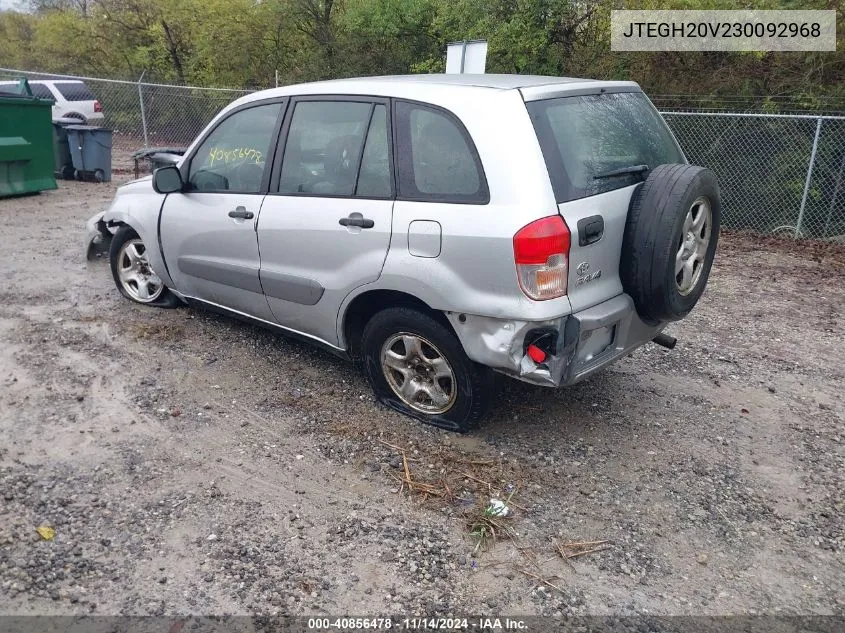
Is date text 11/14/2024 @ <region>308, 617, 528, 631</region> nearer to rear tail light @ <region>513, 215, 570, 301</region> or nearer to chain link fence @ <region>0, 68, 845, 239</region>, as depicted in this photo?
rear tail light @ <region>513, 215, 570, 301</region>

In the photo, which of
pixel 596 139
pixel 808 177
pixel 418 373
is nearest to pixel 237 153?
pixel 418 373

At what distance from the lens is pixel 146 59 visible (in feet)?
68.4

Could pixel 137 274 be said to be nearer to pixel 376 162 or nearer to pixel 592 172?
pixel 376 162

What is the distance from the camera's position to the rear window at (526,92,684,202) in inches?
137

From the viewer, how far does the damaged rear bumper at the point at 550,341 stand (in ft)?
11.3

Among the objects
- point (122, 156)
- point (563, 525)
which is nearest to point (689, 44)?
point (563, 525)

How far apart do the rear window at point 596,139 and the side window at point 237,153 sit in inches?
72.6

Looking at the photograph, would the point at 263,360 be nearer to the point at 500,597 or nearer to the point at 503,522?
the point at 503,522

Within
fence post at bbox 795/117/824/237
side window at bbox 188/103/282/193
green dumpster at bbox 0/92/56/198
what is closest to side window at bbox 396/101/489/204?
side window at bbox 188/103/282/193

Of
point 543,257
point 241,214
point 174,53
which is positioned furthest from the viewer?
point 174,53

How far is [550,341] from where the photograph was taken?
3494 millimetres

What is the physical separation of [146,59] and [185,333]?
59.9 ft

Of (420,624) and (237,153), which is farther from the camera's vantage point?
(237,153)

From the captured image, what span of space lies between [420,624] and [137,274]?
4.17 metres
